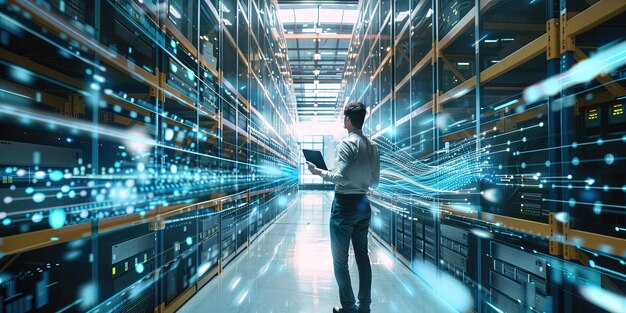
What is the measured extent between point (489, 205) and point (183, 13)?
2449mm

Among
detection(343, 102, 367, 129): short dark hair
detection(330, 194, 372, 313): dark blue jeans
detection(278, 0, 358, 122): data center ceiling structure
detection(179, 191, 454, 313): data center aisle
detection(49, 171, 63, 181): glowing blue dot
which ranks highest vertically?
detection(278, 0, 358, 122): data center ceiling structure

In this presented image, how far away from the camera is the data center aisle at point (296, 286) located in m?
2.23

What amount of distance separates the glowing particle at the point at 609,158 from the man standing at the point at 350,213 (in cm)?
114

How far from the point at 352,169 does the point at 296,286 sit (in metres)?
1.28

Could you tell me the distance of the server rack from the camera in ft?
4.30

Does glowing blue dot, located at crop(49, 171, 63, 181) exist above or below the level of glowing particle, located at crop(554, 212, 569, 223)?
above

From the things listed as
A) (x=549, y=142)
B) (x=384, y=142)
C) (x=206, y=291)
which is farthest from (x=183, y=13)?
(x=384, y=142)

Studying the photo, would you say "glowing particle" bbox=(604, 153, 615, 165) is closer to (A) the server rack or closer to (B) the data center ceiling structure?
(A) the server rack

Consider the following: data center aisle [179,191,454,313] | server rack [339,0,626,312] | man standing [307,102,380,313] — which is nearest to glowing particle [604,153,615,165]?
server rack [339,0,626,312]

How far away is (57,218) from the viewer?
1.14 meters

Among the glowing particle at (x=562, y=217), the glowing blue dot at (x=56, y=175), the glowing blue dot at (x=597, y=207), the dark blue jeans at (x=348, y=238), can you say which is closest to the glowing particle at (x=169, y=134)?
the glowing blue dot at (x=56, y=175)

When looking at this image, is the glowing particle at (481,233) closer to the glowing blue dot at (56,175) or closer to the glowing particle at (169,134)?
the glowing particle at (169,134)

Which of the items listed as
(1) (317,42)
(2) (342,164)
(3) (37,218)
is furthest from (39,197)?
(1) (317,42)

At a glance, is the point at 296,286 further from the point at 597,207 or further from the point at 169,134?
the point at 597,207
